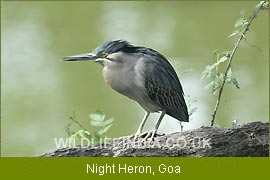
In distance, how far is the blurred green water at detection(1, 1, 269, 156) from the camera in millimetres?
3311

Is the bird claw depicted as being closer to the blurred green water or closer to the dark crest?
the dark crest

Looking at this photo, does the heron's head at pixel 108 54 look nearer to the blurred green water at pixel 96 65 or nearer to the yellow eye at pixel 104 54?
the yellow eye at pixel 104 54

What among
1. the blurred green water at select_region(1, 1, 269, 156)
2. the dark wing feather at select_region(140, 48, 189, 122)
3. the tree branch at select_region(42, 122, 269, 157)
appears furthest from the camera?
the blurred green water at select_region(1, 1, 269, 156)

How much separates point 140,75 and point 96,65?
2104 mm

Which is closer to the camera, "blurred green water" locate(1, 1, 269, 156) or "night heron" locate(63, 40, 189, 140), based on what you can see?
"night heron" locate(63, 40, 189, 140)

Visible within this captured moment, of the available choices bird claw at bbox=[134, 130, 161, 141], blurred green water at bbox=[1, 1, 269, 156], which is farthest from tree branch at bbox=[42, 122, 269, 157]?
blurred green water at bbox=[1, 1, 269, 156]

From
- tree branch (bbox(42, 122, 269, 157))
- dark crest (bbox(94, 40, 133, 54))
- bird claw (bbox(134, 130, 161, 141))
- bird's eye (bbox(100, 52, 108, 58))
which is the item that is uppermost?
dark crest (bbox(94, 40, 133, 54))

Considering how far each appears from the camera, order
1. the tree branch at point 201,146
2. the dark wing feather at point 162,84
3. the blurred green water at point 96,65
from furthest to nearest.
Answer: the blurred green water at point 96,65, the dark wing feather at point 162,84, the tree branch at point 201,146

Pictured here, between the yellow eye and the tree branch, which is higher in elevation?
the yellow eye

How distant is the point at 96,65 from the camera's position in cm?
392

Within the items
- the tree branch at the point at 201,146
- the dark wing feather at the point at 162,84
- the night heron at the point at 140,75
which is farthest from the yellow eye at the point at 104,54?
the tree branch at the point at 201,146

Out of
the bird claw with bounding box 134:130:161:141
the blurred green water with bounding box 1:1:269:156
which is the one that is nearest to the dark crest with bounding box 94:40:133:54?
the bird claw with bounding box 134:130:161:141

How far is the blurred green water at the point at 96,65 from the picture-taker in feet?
10.9

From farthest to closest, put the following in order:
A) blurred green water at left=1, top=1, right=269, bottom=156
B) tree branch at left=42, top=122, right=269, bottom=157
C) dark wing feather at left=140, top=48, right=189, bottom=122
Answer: blurred green water at left=1, top=1, right=269, bottom=156 → dark wing feather at left=140, top=48, right=189, bottom=122 → tree branch at left=42, top=122, right=269, bottom=157
